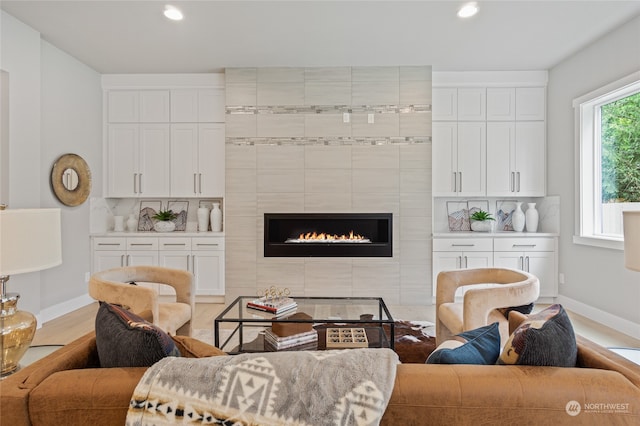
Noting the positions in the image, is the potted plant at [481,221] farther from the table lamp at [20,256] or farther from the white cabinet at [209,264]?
the table lamp at [20,256]

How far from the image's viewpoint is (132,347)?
1048 millimetres

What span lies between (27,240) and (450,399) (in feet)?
5.48

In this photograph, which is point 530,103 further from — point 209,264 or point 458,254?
point 209,264

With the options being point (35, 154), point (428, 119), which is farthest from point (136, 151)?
point (428, 119)

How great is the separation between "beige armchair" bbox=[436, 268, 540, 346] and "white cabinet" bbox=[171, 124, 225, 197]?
3.11 m

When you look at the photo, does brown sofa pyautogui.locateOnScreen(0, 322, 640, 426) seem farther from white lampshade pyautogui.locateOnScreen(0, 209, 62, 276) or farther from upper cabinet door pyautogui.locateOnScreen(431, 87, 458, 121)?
upper cabinet door pyautogui.locateOnScreen(431, 87, 458, 121)

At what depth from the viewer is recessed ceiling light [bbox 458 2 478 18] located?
3108 mm

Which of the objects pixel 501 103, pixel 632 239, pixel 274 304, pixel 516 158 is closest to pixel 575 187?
pixel 516 158

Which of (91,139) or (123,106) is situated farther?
(123,106)

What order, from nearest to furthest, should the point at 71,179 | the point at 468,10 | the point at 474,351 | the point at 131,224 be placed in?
1. the point at 474,351
2. the point at 468,10
3. the point at 71,179
4. the point at 131,224

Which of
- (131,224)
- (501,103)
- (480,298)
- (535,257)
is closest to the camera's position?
(480,298)

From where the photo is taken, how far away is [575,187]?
408cm

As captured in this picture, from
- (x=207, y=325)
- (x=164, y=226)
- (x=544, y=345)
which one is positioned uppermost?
(x=164, y=226)

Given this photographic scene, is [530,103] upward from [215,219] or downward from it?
upward
